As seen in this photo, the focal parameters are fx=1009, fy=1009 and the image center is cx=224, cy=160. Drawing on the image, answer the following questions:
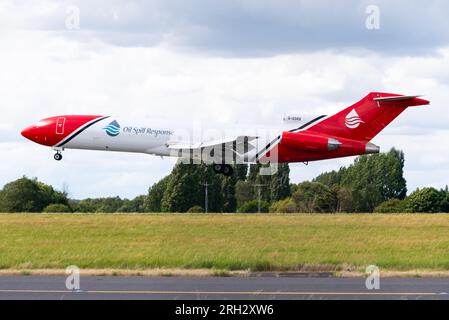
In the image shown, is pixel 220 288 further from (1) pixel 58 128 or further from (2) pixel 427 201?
Answer: (2) pixel 427 201

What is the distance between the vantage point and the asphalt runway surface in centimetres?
2161

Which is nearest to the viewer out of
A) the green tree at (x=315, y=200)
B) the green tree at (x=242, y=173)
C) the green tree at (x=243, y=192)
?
the green tree at (x=315, y=200)

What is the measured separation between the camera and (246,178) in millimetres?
126875

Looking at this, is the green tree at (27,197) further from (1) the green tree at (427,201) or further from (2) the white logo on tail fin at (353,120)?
(2) the white logo on tail fin at (353,120)

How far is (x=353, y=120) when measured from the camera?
5669cm

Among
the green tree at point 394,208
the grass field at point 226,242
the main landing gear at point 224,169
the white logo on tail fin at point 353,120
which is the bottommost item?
the grass field at point 226,242

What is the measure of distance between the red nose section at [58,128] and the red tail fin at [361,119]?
12.6m

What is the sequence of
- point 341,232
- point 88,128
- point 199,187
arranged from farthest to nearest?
point 199,187, point 88,128, point 341,232

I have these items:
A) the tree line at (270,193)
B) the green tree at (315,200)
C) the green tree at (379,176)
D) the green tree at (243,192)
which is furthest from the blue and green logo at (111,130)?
the green tree at (243,192)

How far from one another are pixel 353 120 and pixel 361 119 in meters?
0.46

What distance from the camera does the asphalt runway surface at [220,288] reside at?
21609 mm

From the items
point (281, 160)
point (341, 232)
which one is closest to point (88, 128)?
point (281, 160)
